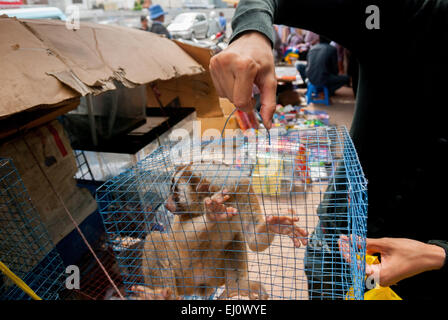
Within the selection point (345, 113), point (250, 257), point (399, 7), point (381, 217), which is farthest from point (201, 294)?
point (345, 113)

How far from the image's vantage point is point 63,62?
100 cm

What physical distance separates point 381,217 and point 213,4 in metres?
11.3

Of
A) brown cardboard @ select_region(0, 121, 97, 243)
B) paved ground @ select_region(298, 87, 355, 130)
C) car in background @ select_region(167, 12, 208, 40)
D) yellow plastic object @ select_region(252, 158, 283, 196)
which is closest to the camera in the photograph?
yellow plastic object @ select_region(252, 158, 283, 196)

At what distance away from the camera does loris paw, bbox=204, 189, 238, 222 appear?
1.10m

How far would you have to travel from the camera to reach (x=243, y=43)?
2.26 feet

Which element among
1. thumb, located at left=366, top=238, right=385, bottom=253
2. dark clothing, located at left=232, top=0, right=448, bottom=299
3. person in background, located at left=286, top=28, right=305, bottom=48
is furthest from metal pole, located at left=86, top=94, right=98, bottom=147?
person in background, located at left=286, top=28, right=305, bottom=48

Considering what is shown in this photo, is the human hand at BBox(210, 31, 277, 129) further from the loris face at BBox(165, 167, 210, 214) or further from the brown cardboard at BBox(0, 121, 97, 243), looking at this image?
the brown cardboard at BBox(0, 121, 97, 243)

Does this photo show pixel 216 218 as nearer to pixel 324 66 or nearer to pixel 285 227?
pixel 285 227

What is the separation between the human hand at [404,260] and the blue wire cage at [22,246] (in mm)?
1289

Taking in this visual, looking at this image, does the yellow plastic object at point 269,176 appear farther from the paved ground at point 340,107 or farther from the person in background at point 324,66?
the person in background at point 324,66

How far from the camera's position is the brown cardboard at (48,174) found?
1275mm

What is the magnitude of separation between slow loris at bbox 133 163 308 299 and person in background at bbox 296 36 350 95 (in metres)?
3.95

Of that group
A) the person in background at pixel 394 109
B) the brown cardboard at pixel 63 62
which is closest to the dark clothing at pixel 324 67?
the brown cardboard at pixel 63 62
